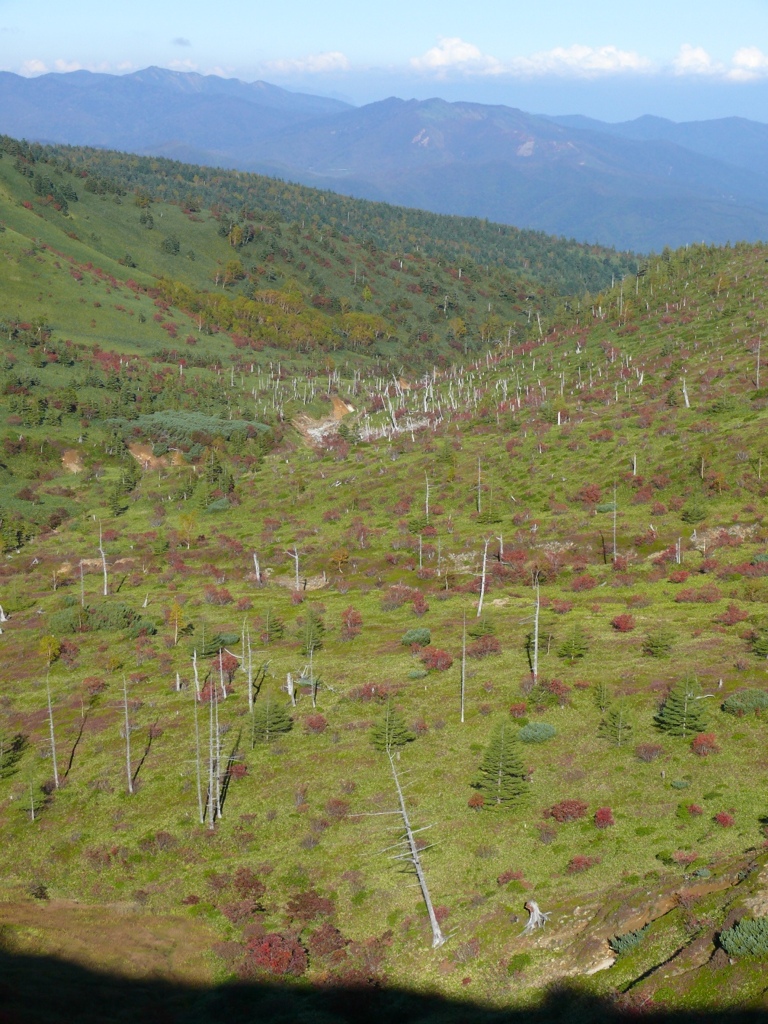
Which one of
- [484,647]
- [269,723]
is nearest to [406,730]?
[269,723]

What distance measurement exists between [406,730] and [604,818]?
18.0 m

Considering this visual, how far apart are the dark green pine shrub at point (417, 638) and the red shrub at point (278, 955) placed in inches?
1528

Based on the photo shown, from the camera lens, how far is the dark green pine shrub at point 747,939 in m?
29.3

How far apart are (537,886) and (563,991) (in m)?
8.74

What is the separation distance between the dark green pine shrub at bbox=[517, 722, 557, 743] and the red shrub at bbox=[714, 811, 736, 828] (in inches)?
577

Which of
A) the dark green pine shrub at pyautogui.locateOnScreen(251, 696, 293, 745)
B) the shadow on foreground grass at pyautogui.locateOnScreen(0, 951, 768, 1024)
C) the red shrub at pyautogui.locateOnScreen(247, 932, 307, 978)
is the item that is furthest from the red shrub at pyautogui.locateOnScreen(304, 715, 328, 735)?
the shadow on foreground grass at pyautogui.locateOnScreen(0, 951, 768, 1024)

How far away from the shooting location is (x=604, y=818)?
47250 millimetres

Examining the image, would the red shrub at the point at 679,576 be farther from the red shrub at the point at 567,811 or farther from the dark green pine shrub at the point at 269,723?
the dark green pine shrub at the point at 269,723

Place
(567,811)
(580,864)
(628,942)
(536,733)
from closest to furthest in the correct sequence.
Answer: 1. (628,942)
2. (580,864)
3. (567,811)
4. (536,733)

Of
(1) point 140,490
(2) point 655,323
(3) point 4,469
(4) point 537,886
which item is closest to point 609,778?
(4) point 537,886

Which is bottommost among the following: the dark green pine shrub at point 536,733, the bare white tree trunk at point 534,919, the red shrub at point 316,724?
the red shrub at point 316,724

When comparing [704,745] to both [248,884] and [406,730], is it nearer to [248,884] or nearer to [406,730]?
[406,730]

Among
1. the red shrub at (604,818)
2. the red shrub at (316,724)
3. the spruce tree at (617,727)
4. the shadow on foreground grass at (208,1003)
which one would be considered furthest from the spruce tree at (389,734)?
the shadow on foreground grass at (208,1003)

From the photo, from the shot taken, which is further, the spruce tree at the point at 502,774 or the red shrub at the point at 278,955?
the spruce tree at the point at 502,774
